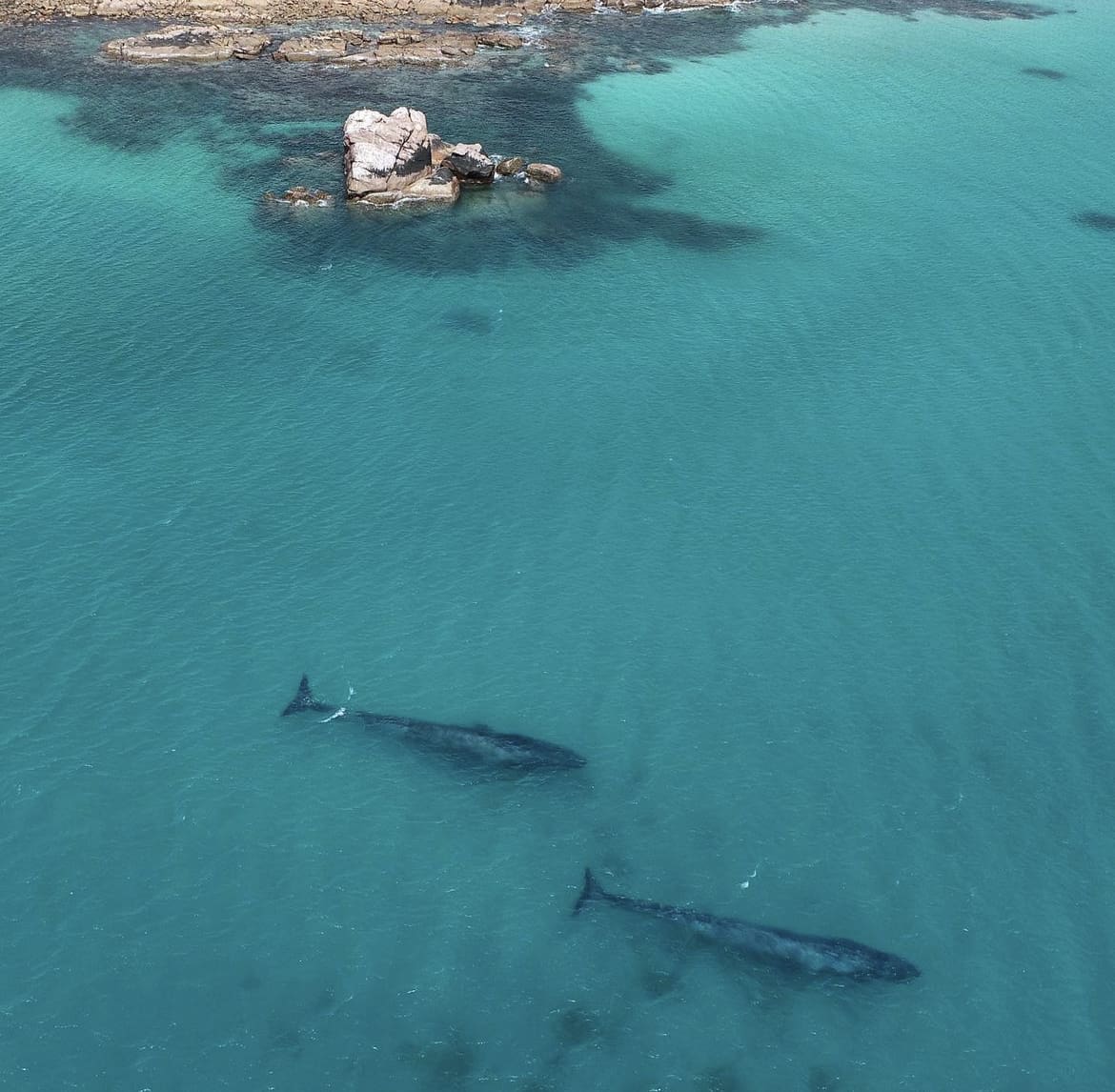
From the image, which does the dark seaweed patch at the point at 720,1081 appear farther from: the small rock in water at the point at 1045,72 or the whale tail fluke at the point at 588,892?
the small rock in water at the point at 1045,72

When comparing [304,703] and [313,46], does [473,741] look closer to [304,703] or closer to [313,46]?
[304,703]

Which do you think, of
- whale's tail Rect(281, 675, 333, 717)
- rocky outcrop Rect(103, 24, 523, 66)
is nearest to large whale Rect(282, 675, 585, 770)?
whale's tail Rect(281, 675, 333, 717)

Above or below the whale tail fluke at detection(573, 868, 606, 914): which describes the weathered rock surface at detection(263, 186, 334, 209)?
above

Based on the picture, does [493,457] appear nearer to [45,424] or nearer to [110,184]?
[45,424]

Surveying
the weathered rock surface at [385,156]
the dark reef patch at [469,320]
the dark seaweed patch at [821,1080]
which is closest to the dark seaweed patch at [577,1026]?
the dark seaweed patch at [821,1080]

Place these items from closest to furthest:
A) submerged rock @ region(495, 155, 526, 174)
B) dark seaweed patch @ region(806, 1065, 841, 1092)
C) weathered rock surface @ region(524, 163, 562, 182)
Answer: dark seaweed patch @ region(806, 1065, 841, 1092), weathered rock surface @ region(524, 163, 562, 182), submerged rock @ region(495, 155, 526, 174)

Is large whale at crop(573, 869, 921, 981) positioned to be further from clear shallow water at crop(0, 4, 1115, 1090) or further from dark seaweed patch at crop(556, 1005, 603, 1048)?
dark seaweed patch at crop(556, 1005, 603, 1048)
